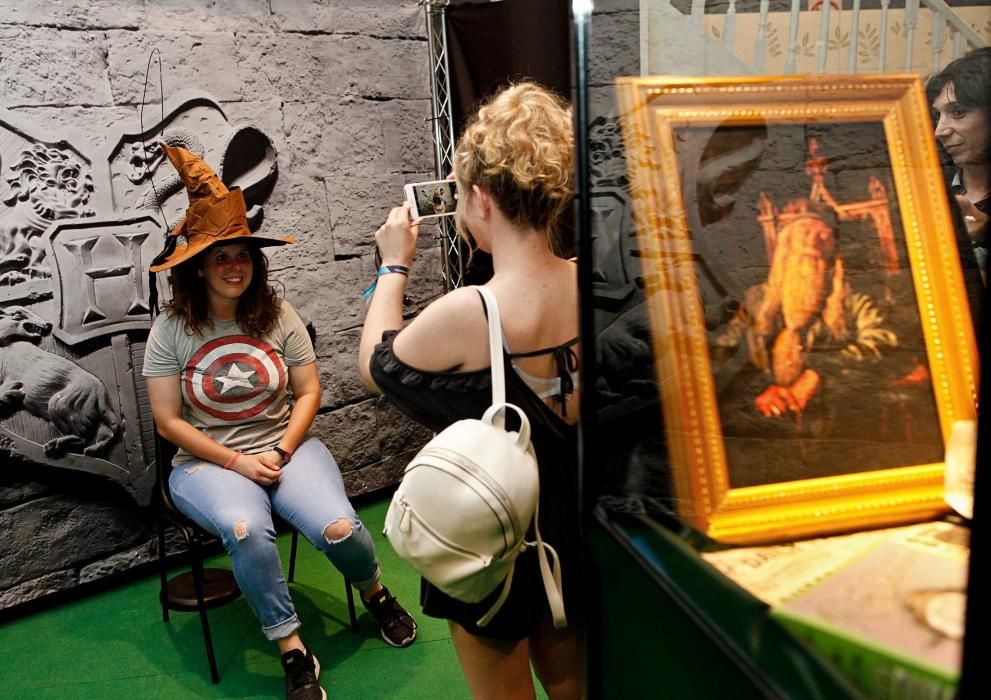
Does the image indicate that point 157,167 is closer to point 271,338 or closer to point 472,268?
point 271,338

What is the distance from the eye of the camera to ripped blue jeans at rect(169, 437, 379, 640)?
2477 millimetres

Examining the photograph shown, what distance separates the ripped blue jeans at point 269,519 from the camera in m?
2.48

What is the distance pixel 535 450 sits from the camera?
129 cm

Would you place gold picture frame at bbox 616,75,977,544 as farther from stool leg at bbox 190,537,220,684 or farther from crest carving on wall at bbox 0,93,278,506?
crest carving on wall at bbox 0,93,278,506

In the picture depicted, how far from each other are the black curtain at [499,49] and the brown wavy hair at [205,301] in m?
1.27

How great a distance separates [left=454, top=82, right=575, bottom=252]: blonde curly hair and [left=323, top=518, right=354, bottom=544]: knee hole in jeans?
162cm

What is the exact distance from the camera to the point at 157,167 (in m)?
3.19

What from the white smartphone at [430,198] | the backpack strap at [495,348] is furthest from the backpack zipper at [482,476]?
the white smartphone at [430,198]

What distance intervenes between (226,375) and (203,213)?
22.4 inches

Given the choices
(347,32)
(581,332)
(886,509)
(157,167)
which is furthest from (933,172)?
(347,32)

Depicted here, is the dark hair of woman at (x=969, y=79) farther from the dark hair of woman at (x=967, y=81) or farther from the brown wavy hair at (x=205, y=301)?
the brown wavy hair at (x=205, y=301)

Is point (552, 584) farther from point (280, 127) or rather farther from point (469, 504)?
point (280, 127)

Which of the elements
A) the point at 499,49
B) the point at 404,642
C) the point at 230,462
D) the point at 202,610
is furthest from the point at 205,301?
the point at 499,49

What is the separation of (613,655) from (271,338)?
7.19 ft
